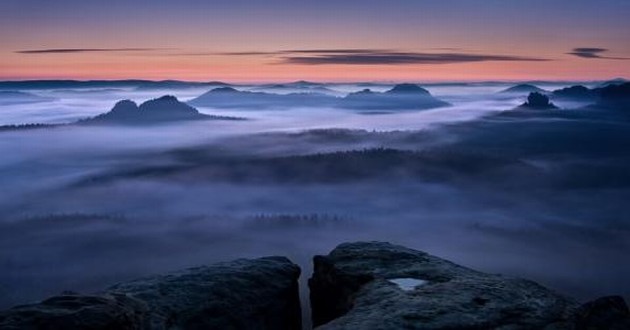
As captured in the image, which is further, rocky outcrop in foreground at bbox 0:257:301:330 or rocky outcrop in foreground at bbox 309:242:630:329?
rocky outcrop in foreground at bbox 309:242:630:329

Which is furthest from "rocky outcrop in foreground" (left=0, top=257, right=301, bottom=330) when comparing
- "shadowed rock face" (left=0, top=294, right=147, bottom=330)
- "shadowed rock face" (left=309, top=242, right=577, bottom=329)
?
"shadowed rock face" (left=309, top=242, right=577, bottom=329)

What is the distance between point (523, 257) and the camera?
A: 176 metres

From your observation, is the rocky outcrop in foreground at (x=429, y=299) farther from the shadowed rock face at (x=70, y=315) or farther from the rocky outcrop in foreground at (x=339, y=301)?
the shadowed rock face at (x=70, y=315)

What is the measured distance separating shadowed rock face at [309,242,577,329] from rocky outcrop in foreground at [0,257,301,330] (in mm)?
2606

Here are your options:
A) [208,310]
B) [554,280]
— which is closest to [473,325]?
[208,310]

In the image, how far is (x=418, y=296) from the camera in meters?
20.8

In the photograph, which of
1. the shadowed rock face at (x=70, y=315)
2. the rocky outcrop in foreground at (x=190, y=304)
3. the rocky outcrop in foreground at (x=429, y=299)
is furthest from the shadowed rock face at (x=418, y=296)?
the shadowed rock face at (x=70, y=315)

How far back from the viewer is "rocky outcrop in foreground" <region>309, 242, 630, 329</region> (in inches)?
706

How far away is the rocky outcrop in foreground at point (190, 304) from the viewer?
1521 cm

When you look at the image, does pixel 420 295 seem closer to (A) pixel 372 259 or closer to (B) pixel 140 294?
(A) pixel 372 259

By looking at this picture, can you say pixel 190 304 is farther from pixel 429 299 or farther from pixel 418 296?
pixel 429 299

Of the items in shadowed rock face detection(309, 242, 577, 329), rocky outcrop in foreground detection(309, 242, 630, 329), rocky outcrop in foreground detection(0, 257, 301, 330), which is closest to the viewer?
rocky outcrop in foreground detection(0, 257, 301, 330)

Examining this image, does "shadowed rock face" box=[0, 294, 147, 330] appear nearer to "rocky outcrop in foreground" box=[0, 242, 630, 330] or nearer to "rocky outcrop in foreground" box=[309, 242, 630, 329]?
"rocky outcrop in foreground" box=[0, 242, 630, 330]

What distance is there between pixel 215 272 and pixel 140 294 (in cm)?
473
